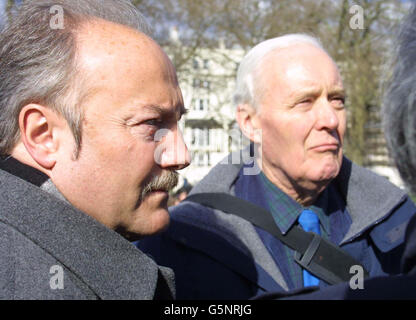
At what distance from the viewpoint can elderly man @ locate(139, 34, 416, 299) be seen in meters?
2.22

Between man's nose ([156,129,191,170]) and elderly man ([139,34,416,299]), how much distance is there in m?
0.71

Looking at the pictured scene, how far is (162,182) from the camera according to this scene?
1618 mm

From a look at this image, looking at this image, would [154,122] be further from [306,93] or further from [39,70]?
[306,93]

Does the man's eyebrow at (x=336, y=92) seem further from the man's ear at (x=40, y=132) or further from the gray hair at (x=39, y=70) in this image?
the man's ear at (x=40, y=132)

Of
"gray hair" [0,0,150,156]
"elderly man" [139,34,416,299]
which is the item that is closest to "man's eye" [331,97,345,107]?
"elderly man" [139,34,416,299]

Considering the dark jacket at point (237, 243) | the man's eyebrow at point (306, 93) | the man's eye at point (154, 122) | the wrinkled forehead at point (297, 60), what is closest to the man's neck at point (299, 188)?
the dark jacket at point (237, 243)

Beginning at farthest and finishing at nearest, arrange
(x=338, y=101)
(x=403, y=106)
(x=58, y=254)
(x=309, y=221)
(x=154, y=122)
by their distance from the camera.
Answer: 1. (x=338, y=101)
2. (x=309, y=221)
3. (x=154, y=122)
4. (x=58, y=254)
5. (x=403, y=106)

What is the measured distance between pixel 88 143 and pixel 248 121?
139 centimetres

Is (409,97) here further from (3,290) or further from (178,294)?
(178,294)

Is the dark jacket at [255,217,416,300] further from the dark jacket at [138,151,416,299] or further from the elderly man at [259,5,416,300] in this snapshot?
the dark jacket at [138,151,416,299]

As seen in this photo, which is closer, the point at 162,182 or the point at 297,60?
the point at 162,182

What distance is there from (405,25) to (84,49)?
3.10 ft

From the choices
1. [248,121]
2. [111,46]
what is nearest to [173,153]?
[111,46]

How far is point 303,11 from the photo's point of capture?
12.6 meters
